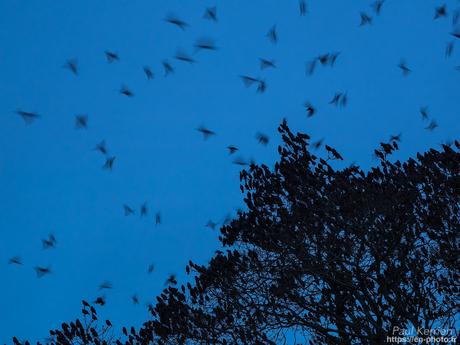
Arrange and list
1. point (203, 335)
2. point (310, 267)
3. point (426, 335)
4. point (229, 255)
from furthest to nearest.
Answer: point (229, 255) < point (203, 335) < point (310, 267) < point (426, 335)

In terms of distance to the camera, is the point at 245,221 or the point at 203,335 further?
the point at 245,221

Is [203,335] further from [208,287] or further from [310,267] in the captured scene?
[310,267]

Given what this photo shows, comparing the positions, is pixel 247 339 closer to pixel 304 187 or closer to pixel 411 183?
pixel 304 187

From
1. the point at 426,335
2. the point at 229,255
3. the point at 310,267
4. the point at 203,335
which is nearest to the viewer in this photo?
the point at 426,335

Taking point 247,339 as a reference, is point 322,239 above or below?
above

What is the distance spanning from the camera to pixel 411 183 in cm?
1279

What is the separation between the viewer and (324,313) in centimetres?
1262

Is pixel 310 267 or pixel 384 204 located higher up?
pixel 384 204

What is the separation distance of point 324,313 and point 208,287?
3.55 meters

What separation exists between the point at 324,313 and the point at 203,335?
311 cm

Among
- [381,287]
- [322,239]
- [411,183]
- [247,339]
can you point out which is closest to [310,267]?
[322,239]

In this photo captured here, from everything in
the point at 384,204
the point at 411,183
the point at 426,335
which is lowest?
the point at 426,335

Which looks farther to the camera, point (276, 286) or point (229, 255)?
point (229, 255)

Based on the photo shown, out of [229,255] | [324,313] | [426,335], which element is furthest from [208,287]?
[426,335]
